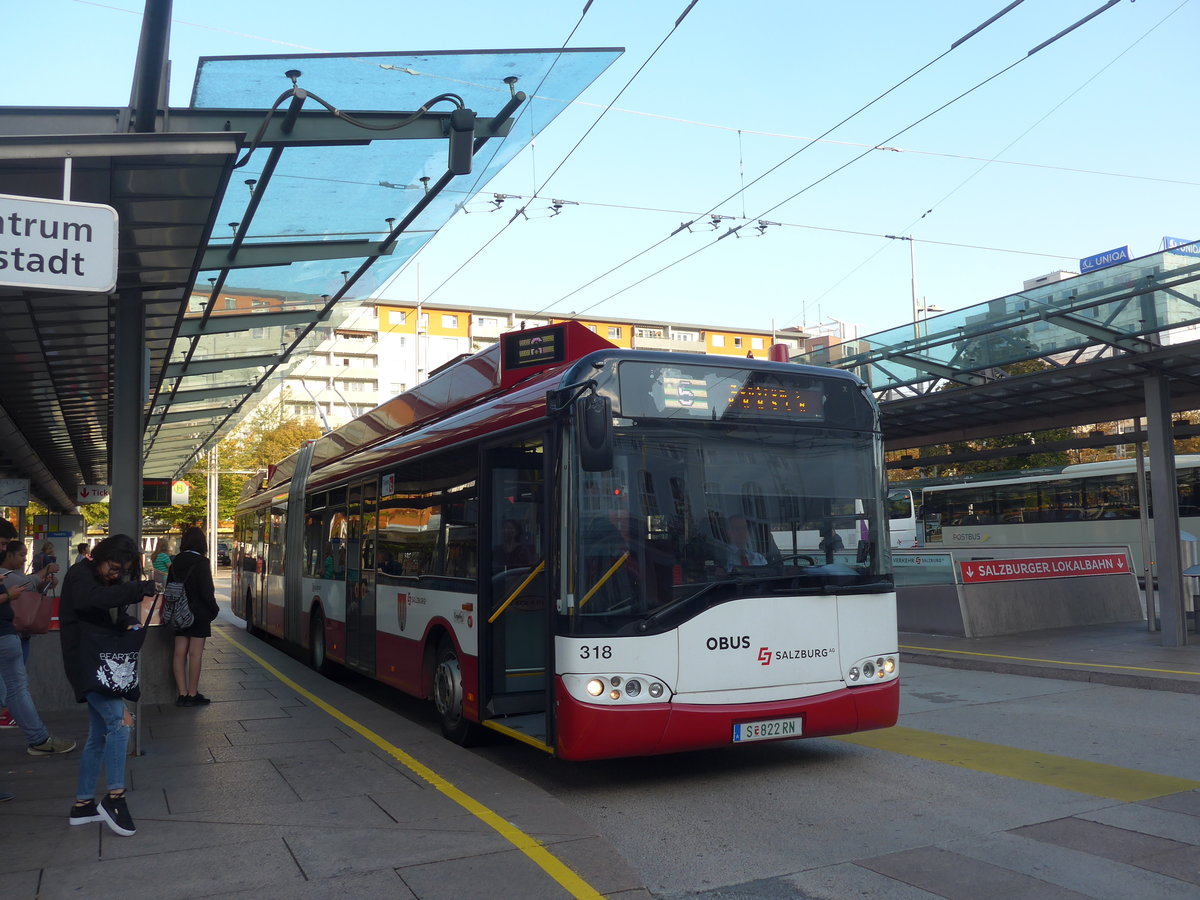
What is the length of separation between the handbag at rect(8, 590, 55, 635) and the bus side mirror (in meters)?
4.25

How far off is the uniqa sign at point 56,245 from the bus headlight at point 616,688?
344cm

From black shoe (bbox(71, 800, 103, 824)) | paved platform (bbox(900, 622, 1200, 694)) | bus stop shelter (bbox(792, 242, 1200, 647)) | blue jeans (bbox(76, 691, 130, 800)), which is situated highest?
bus stop shelter (bbox(792, 242, 1200, 647))

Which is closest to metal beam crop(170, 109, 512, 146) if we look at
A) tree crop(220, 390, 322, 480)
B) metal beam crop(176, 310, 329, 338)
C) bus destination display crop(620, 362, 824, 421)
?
bus destination display crop(620, 362, 824, 421)

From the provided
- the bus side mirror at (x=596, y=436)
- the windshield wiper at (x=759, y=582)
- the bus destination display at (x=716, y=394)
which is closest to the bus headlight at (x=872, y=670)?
the windshield wiper at (x=759, y=582)

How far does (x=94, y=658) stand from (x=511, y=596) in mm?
2878

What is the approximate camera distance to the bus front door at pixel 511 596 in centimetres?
772

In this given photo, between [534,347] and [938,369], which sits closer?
[534,347]

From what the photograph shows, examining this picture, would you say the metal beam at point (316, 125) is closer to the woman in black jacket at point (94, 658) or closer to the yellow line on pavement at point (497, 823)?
the woman in black jacket at point (94, 658)

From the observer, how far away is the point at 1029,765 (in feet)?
24.5

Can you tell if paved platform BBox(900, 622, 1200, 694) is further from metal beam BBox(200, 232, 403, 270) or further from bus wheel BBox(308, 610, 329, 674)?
metal beam BBox(200, 232, 403, 270)

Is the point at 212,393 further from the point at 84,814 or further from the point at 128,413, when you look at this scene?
the point at 84,814

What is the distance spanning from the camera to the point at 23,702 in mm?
7691

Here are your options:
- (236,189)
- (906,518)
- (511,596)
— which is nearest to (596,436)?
(511,596)

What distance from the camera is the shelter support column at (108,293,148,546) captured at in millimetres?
10539
